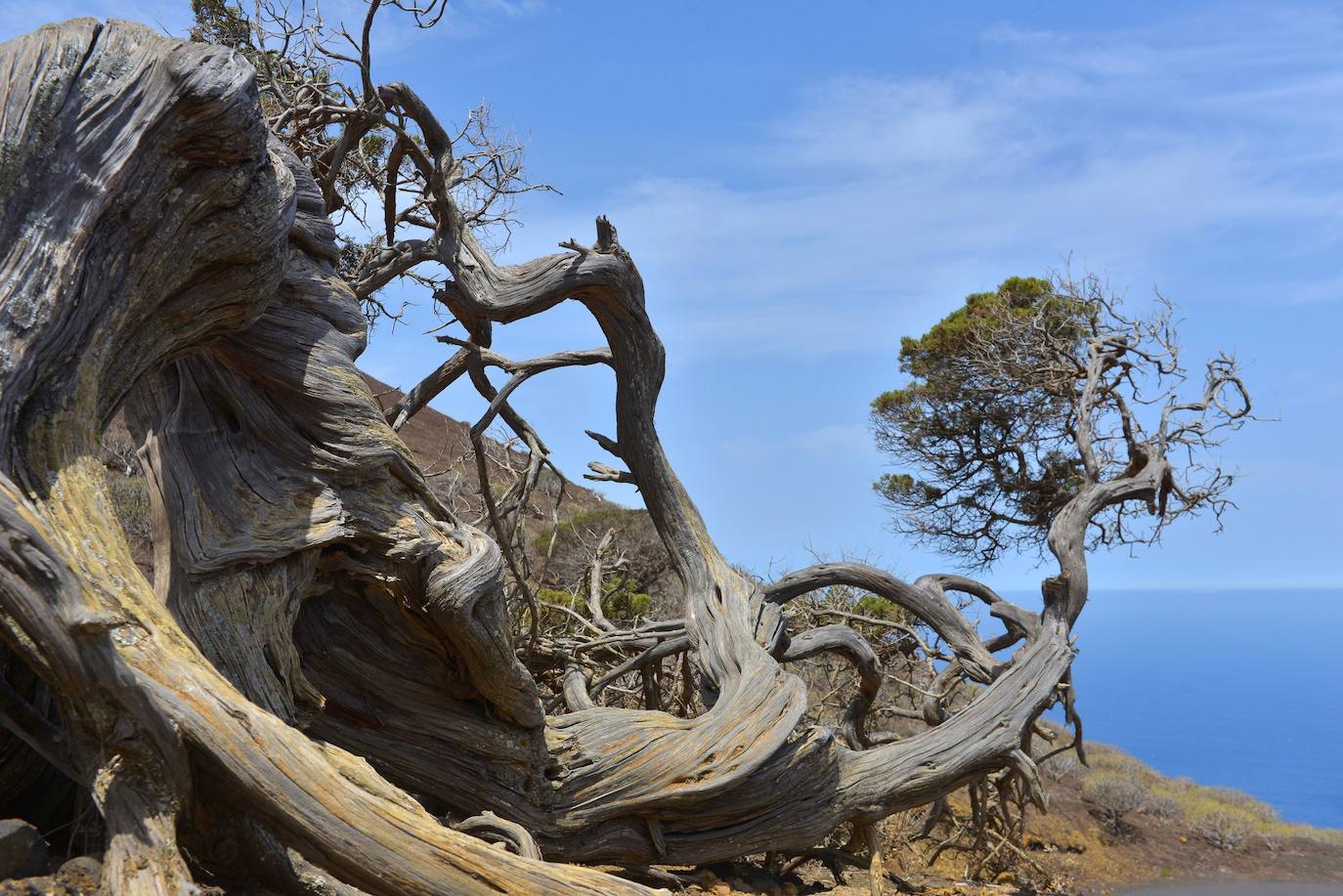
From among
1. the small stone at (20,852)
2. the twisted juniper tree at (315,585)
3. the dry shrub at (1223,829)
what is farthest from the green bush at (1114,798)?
the small stone at (20,852)

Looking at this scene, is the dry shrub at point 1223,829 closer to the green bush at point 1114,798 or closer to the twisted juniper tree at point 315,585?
the green bush at point 1114,798

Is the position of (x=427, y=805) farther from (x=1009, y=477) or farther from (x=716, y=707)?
(x=1009, y=477)

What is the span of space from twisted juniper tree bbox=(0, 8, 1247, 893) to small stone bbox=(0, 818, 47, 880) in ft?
0.71

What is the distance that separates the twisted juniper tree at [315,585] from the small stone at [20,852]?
0.21 metres

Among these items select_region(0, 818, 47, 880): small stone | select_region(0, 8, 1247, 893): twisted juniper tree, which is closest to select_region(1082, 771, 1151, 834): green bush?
select_region(0, 8, 1247, 893): twisted juniper tree

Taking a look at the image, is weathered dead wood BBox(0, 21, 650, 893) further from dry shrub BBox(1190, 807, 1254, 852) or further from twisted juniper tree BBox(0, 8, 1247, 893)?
dry shrub BBox(1190, 807, 1254, 852)

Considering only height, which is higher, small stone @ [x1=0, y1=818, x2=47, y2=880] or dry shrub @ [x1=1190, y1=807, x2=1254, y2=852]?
dry shrub @ [x1=1190, y1=807, x2=1254, y2=852]

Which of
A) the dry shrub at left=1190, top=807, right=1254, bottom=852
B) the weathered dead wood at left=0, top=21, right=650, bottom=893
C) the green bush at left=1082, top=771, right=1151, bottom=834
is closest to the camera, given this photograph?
the weathered dead wood at left=0, top=21, right=650, bottom=893

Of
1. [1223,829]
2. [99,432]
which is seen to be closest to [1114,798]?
[1223,829]

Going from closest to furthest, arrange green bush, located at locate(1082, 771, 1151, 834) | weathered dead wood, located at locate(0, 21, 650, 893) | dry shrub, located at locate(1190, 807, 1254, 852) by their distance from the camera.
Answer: weathered dead wood, located at locate(0, 21, 650, 893), dry shrub, located at locate(1190, 807, 1254, 852), green bush, located at locate(1082, 771, 1151, 834)

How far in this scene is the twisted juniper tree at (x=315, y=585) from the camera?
11.1ft

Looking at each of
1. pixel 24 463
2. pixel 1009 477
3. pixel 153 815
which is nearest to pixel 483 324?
pixel 24 463

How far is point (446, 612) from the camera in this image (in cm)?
528

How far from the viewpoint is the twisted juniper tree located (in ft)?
11.1
